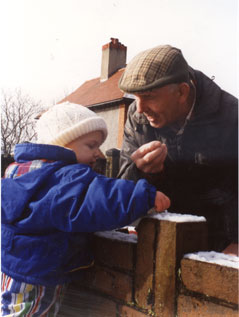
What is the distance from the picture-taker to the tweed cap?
143 centimetres

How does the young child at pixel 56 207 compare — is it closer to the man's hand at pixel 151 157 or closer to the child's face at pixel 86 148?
the child's face at pixel 86 148

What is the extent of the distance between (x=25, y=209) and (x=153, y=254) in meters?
0.52

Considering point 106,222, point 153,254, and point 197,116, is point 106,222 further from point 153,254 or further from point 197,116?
point 197,116

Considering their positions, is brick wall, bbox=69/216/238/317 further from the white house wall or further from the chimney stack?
the chimney stack

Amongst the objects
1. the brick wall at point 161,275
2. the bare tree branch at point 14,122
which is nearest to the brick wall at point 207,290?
the brick wall at point 161,275

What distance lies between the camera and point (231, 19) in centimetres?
140

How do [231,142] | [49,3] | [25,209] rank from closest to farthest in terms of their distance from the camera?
[25,209] < [231,142] < [49,3]

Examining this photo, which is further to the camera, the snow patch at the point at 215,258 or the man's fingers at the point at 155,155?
the man's fingers at the point at 155,155

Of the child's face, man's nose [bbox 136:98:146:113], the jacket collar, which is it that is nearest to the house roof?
man's nose [bbox 136:98:146:113]

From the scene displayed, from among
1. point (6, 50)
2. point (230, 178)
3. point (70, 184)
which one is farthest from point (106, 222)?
point (6, 50)

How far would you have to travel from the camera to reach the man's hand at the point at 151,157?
1.48 meters

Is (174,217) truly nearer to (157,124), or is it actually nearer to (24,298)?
(157,124)

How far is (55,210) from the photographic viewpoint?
1.23 m

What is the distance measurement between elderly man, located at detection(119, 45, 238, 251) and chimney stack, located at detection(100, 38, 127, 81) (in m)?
0.07
